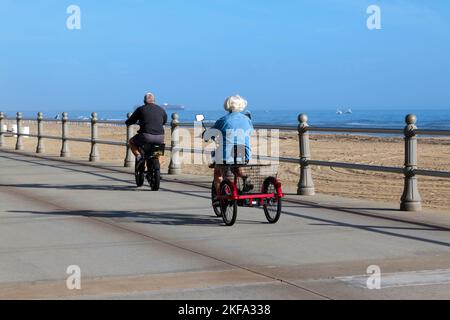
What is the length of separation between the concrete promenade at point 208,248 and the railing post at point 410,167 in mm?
394

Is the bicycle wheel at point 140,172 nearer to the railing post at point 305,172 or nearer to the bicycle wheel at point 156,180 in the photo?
the bicycle wheel at point 156,180

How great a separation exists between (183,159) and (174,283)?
80.0ft

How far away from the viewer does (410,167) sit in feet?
41.5

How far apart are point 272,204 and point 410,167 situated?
2.47 m

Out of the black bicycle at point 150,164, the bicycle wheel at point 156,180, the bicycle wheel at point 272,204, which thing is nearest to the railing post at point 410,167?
the bicycle wheel at point 272,204

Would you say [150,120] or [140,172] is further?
[140,172]

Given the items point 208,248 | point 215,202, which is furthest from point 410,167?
point 208,248

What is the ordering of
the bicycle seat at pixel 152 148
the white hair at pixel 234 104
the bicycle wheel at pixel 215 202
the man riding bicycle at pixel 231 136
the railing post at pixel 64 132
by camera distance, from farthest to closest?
1. the railing post at pixel 64 132
2. the bicycle seat at pixel 152 148
3. the bicycle wheel at pixel 215 202
4. the white hair at pixel 234 104
5. the man riding bicycle at pixel 231 136

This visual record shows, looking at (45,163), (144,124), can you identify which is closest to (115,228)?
(144,124)

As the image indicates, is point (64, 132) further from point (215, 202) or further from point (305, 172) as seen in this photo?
point (215, 202)

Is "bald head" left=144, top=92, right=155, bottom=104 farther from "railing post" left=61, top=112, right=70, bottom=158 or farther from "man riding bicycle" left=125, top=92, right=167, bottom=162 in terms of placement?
"railing post" left=61, top=112, right=70, bottom=158

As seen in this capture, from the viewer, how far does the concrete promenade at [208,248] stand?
7.40 m
